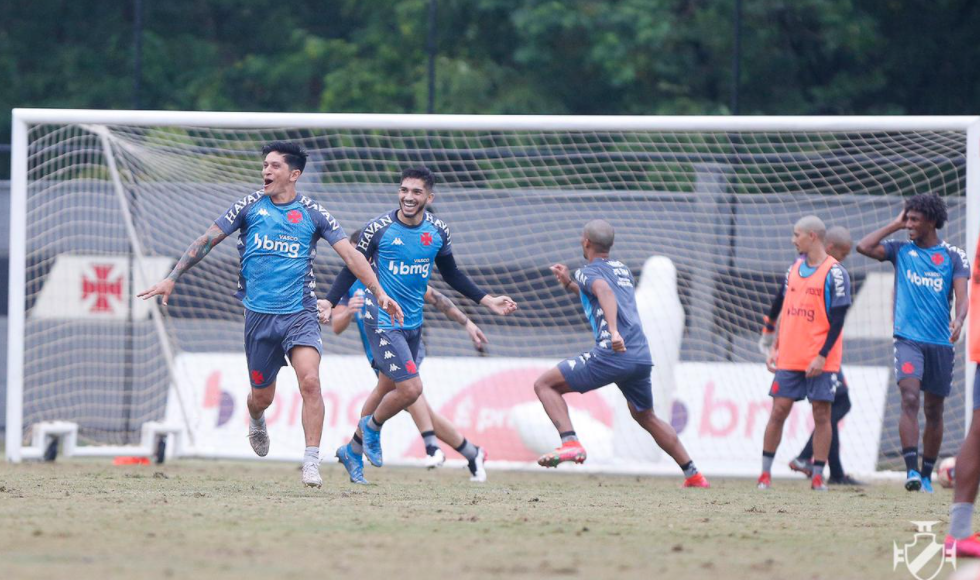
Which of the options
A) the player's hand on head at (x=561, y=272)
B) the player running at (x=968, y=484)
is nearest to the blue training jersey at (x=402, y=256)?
the player's hand on head at (x=561, y=272)

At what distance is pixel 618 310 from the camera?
9.57 metres

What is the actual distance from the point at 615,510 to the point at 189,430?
6162 millimetres

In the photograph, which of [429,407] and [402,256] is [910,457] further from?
[402,256]

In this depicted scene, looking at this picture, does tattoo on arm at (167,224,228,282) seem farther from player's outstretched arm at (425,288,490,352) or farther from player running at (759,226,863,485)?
player running at (759,226,863,485)

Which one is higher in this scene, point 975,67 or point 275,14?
point 275,14

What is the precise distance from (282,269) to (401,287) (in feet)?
4.04

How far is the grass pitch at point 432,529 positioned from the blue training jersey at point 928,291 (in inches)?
48.5

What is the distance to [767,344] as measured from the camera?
1109 cm

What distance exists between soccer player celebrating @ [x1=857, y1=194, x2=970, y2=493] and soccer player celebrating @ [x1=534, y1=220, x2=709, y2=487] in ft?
5.85

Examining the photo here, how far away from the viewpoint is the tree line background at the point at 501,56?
63.8 feet

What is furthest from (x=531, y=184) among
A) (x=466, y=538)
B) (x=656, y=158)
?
(x=466, y=538)

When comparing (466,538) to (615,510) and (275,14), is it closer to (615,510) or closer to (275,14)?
(615,510)

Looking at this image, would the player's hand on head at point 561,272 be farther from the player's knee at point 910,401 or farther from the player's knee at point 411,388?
the player's knee at point 910,401

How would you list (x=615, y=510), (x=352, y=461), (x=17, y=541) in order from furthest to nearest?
1. (x=352, y=461)
2. (x=615, y=510)
3. (x=17, y=541)
